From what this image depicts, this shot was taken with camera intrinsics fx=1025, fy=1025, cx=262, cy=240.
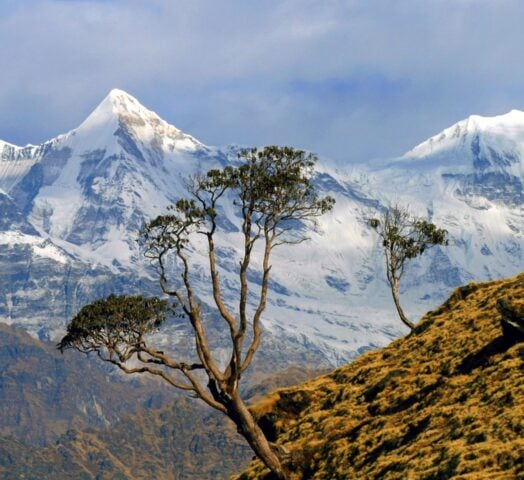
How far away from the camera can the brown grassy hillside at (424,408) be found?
4275 centimetres

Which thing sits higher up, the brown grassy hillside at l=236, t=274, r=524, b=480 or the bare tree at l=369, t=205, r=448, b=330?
the bare tree at l=369, t=205, r=448, b=330

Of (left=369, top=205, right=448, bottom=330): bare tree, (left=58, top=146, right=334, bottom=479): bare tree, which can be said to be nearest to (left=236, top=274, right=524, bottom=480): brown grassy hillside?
(left=58, top=146, right=334, bottom=479): bare tree

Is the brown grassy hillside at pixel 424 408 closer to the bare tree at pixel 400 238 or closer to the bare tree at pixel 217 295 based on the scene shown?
the bare tree at pixel 217 295

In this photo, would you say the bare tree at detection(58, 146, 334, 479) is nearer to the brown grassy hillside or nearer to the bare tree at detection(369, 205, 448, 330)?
the brown grassy hillside

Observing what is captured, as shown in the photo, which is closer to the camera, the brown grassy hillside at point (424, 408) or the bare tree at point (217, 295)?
the brown grassy hillside at point (424, 408)

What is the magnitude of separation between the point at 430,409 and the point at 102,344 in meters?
22.8

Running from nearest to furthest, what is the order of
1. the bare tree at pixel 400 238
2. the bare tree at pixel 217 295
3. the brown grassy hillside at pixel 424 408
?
1. the brown grassy hillside at pixel 424 408
2. the bare tree at pixel 217 295
3. the bare tree at pixel 400 238

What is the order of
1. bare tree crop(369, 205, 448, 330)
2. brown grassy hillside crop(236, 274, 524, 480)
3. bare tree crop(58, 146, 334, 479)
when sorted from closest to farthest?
brown grassy hillside crop(236, 274, 524, 480), bare tree crop(58, 146, 334, 479), bare tree crop(369, 205, 448, 330)

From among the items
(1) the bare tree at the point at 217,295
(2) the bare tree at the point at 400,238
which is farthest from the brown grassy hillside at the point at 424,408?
(2) the bare tree at the point at 400,238

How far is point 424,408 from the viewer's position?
52594 mm

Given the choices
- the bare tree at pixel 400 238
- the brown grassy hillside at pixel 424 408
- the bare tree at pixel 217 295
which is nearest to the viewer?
the brown grassy hillside at pixel 424 408

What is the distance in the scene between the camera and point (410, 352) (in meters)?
66.0

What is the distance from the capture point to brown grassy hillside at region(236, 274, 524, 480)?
42750 millimetres

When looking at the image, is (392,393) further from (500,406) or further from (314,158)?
(314,158)
